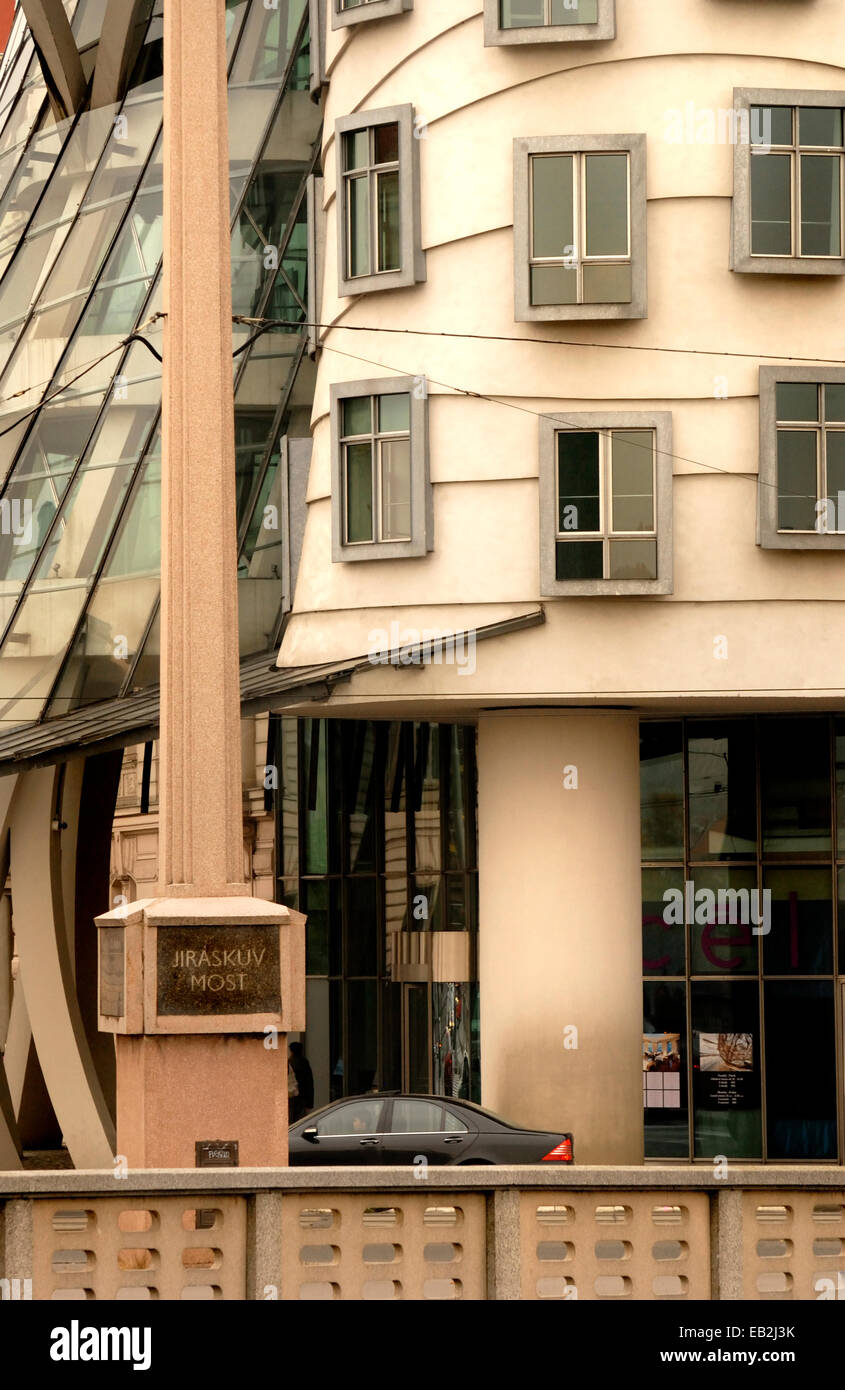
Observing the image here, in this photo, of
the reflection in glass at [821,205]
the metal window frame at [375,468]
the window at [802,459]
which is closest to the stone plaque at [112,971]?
the metal window frame at [375,468]

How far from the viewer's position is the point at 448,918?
106 feet

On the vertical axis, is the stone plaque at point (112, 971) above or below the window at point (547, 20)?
below

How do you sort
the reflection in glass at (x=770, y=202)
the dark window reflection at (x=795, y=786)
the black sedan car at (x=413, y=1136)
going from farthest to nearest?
1. the dark window reflection at (x=795, y=786)
2. the reflection in glass at (x=770, y=202)
3. the black sedan car at (x=413, y=1136)

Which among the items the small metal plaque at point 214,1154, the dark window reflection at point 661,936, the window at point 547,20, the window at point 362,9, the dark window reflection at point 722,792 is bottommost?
the small metal plaque at point 214,1154

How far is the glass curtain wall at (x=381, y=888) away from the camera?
32.2 metres

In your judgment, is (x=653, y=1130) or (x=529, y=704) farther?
Result: (x=653, y=1130)

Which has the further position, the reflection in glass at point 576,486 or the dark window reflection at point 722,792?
the dark window reflection at point 722,792

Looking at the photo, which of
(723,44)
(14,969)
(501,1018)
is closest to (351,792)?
(501,1018)

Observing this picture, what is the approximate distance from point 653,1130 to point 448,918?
14.9ft

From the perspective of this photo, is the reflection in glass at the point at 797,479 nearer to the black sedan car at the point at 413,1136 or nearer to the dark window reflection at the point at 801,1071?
the dark window reflection at the point at 801,1071

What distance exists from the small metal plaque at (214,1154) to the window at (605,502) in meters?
8.99

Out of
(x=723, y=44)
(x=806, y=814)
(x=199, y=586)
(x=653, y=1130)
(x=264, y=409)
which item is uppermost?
(x=723, y=44)

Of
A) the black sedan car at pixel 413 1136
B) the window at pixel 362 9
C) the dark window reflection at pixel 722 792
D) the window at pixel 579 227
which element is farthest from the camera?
the dark window reflection at pixel 722 792
